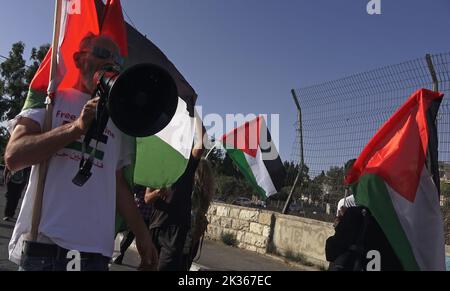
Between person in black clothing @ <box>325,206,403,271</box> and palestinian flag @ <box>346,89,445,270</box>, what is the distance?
5cm

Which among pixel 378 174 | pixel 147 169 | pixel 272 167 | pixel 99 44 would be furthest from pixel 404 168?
pixel 272 167

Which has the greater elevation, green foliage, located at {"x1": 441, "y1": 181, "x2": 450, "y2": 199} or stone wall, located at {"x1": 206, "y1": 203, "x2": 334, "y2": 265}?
green foliage, located at {"x1": 441, "y1": 181, "x2": 450, "y2": 199}

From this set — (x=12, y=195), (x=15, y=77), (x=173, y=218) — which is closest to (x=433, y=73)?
(x=173, y=218)

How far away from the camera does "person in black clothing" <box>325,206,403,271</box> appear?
3.17 meters

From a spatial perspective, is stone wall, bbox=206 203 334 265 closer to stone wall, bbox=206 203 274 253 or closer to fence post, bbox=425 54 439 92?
stone wall, bbox=206 203 274 253

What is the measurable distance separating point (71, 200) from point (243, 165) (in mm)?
6114

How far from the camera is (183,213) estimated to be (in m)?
4.87

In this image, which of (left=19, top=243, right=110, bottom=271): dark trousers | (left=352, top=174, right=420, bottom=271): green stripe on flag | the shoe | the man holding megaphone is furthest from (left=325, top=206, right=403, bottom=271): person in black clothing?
the shoe

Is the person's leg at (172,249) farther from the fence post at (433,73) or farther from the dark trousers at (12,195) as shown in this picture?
the dark trousers at (12,195)

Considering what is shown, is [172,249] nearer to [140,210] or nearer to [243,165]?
[140,210]
